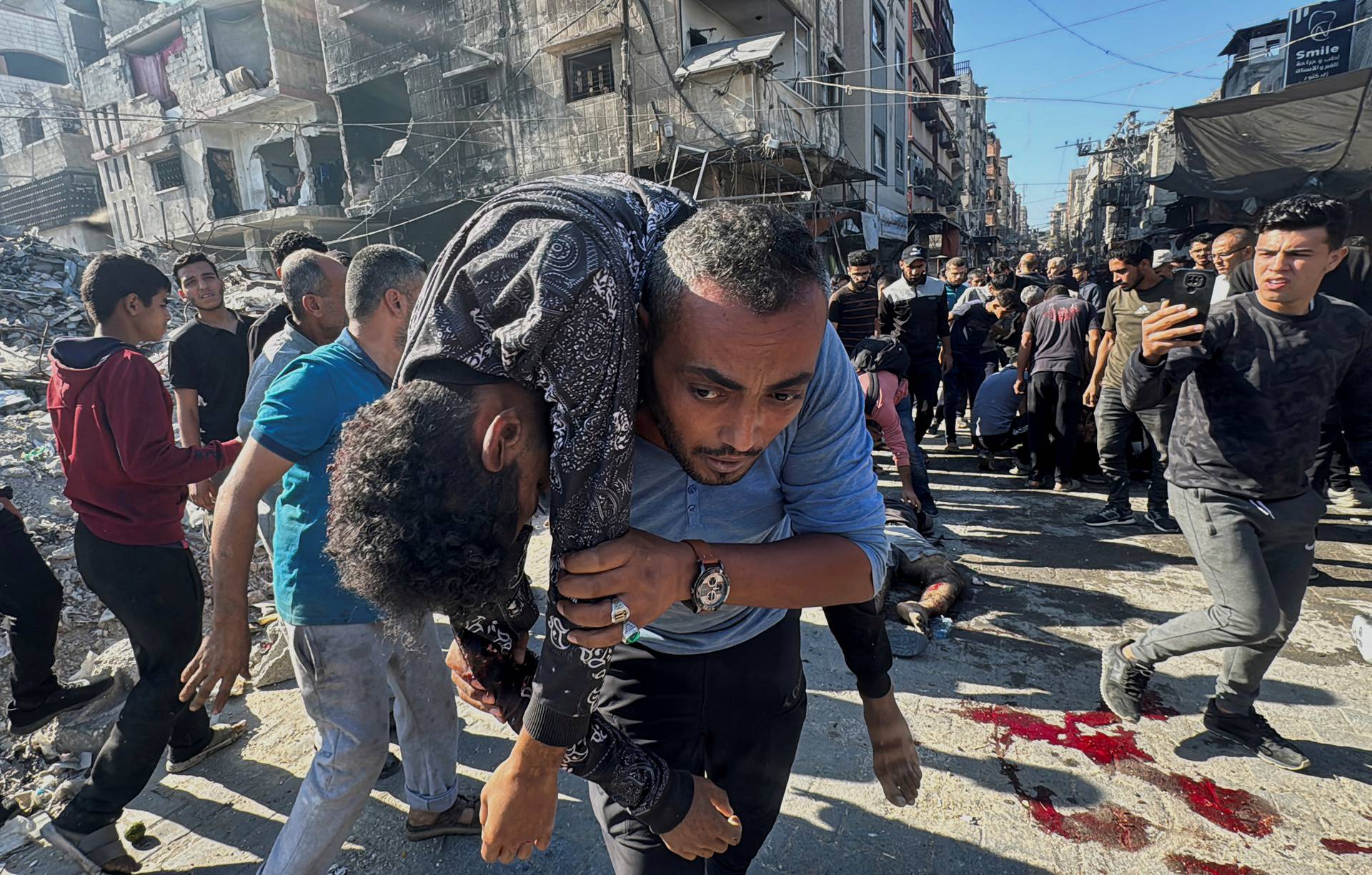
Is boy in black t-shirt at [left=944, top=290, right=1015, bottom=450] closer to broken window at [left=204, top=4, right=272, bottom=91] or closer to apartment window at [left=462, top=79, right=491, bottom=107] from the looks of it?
apartment window at [left=462, top=79, right=491, bottom=107]

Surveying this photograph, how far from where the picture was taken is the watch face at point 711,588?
1102mm

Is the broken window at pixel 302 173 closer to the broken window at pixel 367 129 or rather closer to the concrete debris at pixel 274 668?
the broken window at pixel 367 129

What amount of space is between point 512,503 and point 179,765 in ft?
10.0

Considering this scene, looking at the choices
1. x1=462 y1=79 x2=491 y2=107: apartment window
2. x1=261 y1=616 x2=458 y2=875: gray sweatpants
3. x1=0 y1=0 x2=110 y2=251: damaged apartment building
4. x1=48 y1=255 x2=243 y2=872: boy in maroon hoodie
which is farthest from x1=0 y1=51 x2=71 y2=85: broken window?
x1=261 y1=616 x2=458 y2=875: gray sweatpants

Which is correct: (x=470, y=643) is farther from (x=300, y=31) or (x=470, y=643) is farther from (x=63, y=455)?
(x=300, y=31)

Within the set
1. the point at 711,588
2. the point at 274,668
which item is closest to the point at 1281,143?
the point at 711,588

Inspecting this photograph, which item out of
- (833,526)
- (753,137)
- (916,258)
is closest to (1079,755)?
(833,526)

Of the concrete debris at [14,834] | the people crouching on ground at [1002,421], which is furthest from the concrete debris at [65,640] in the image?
the people crouching on ground at [1002,421]

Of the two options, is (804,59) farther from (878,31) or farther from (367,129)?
(367,129)

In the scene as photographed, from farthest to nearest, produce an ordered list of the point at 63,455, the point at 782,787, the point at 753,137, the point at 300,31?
1. the point at 300,31
2. the point at 753,137
3. the point at 63,455
4. the point at 782,787

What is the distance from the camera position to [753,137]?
12.7 metres

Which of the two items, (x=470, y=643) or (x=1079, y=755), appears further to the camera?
(x=1079, y=755)

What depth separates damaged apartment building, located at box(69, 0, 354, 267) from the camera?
19.9 m

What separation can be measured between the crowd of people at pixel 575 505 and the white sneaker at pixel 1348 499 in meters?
3.84
